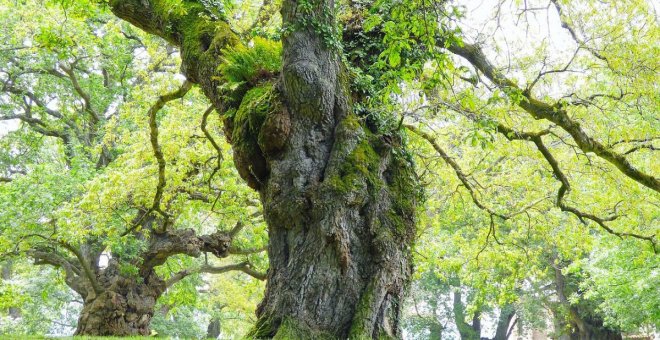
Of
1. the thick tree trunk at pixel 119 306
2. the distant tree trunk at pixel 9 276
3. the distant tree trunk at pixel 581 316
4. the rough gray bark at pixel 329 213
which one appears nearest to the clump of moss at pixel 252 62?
the rough gray bark at pixel 329 213

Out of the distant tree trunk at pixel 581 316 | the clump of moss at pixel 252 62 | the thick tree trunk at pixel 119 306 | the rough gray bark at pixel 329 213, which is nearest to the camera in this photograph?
the rough gray bark at pixel 329 213

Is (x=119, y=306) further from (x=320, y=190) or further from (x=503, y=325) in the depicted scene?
(x=503, y=325)

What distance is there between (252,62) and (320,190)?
1.75m

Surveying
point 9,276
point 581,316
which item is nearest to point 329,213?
point 581,316

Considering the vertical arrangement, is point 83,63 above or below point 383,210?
above

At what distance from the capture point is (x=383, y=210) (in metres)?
4.84

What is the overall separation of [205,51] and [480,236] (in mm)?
7435

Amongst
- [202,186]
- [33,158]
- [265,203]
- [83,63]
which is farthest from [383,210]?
[33,158]

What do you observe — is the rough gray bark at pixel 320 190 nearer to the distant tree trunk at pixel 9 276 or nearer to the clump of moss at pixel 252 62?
the clump of moss at pixel 252 62

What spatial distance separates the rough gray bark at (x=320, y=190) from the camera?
4.32 metres

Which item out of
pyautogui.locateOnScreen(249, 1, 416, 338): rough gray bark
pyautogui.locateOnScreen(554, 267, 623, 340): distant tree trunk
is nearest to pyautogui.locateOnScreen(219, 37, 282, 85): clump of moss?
pyautogui.locateOnScreen(249, 1, 416, 338): rough gray bark

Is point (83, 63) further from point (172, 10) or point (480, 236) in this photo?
point (480, 236)

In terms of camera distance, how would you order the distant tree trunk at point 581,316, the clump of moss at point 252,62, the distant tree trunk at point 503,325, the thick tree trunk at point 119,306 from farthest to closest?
the distant tree trunk at point 503,325 → the distant tree trunk at point 581,316 → the thick tree trunk at point 119,306 → the clump of moss at point 252,62

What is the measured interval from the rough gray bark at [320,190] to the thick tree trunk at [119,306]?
25.3 ft
